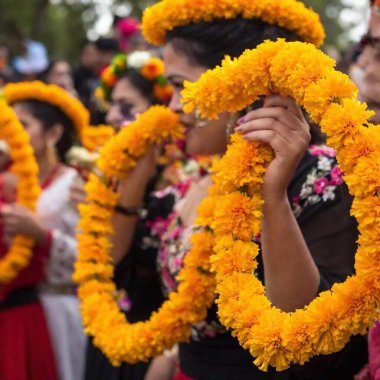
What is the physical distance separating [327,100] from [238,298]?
1.53 ft

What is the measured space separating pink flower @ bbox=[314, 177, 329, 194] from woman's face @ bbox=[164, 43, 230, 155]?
40cm

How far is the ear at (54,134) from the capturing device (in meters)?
4.24

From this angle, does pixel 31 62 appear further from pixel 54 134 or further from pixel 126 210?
pixel 126 210

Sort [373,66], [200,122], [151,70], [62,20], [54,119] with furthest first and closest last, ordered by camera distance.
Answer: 1. [62,20]
2. [54,119]
3. [151,70]
4. [200,122]
5. [373,66]

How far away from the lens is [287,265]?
1.61m

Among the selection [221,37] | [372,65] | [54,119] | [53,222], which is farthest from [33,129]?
[372,65]

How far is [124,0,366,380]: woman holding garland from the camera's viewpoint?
5.22 feet

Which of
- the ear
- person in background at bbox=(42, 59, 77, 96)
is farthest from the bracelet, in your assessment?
person in background at bbox=(42, 59, 77, 96)

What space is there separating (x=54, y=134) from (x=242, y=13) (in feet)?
7.60

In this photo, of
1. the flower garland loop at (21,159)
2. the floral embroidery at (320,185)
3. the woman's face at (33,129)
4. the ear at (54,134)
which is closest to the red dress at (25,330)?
the flower garland loop at (21,159)

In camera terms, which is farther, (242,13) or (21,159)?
(21,159)

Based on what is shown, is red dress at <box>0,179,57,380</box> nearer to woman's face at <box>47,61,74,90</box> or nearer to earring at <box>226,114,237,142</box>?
earring at <box>226,114,237,142</box>

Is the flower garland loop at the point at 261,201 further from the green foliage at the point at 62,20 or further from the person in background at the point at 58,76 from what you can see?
the green foliage at the point at 62,20

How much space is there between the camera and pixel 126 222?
9.21ft
